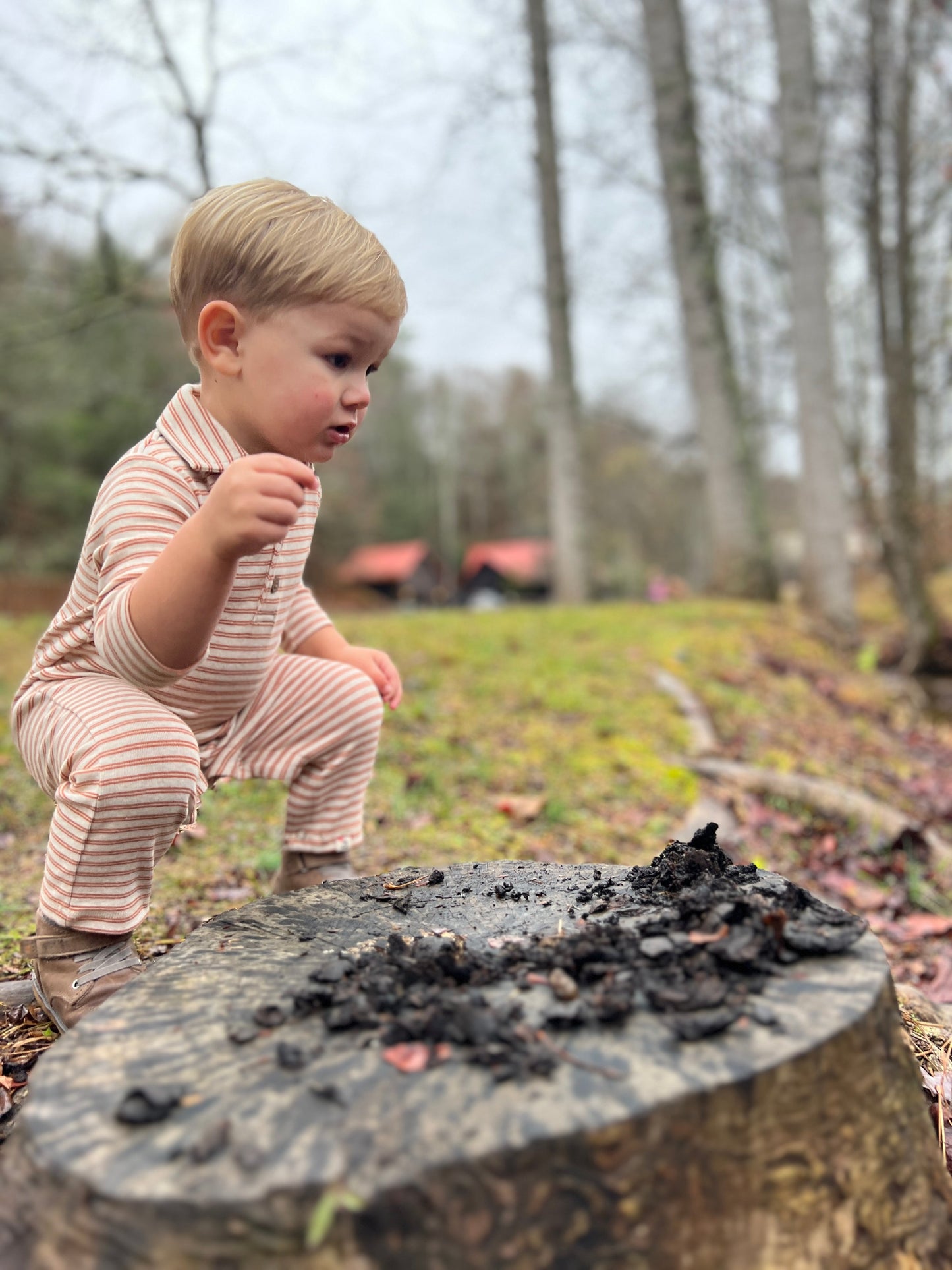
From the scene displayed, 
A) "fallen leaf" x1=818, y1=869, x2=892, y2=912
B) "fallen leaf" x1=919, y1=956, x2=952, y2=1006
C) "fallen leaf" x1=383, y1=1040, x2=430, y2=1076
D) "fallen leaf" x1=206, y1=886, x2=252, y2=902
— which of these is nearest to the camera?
"fallen leaf" x1=383, y1=1040, x2=430, y2=1076

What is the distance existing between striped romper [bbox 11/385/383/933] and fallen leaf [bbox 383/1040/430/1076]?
2.92 ft

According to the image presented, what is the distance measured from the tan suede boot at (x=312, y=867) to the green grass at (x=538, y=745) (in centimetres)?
35

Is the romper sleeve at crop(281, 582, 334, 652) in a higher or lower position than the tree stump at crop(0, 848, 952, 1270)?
higher

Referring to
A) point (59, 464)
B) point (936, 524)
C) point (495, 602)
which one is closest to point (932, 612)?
point (936, 524)

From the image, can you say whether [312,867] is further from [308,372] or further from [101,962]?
[308,372]

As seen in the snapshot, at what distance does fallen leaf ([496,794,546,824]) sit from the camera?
4078 mm

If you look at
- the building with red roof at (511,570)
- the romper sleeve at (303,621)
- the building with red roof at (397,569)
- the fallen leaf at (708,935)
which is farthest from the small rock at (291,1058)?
the building with red roof at (397,569)

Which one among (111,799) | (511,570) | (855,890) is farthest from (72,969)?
(511,570)

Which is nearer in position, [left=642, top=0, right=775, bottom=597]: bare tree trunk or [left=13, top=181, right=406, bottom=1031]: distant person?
[left=13, top=181, right=406, bottom=1031]: distant person

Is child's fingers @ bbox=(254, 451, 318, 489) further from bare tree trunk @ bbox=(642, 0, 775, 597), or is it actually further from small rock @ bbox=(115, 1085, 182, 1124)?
bare tree trunk @ bbox=(642, 0, 775, 597)

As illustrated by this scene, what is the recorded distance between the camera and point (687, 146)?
12336mm

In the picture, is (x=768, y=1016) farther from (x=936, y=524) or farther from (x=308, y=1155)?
(x=936, y=524)

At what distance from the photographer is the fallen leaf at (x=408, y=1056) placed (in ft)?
3.82

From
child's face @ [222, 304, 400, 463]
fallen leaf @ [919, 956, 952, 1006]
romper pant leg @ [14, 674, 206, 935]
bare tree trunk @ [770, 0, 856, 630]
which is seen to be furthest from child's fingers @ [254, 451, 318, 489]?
bare tree trunk @ [770, 0, 856, 630]
